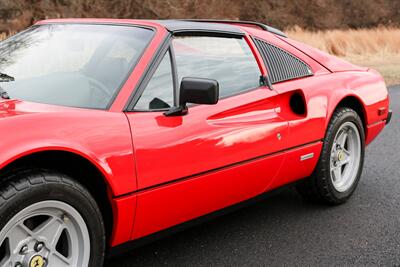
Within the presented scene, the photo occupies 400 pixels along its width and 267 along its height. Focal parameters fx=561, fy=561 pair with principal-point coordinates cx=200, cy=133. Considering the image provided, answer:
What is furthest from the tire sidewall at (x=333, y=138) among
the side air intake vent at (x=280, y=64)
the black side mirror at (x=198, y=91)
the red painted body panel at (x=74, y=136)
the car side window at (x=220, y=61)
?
the red painted body panel at (x=74, y=136)

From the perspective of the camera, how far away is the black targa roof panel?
10.9 ft

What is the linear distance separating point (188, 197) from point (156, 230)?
0.81 ft

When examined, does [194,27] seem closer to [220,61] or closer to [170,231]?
[220,61]

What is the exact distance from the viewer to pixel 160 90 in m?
3.06

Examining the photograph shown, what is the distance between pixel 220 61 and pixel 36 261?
67.4 inches

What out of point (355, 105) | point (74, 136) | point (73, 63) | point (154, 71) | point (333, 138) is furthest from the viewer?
point (355, 105)

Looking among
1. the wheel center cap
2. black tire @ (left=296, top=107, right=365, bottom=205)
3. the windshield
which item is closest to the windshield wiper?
the windshield

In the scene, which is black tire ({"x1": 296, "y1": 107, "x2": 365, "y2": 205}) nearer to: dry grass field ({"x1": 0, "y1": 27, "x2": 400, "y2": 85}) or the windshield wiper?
the windshield wiper

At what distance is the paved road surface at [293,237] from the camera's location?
3377 millimetres

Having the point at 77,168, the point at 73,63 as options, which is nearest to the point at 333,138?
the point at 73,63

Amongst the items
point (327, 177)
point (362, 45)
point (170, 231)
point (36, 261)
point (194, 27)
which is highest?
point (194, 27)

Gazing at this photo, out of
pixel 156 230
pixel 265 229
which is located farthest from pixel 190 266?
pixel 265 229

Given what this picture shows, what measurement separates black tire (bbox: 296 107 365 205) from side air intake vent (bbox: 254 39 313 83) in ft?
1.37

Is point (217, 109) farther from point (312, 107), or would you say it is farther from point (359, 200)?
point (359, 200)
